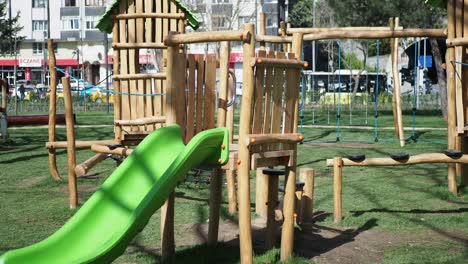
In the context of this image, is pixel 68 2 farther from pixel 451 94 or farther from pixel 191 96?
pixel 191 96

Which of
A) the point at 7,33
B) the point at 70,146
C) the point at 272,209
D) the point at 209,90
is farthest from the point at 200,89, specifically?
the point at 7,33

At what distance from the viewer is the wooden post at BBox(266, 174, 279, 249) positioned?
21.8ft

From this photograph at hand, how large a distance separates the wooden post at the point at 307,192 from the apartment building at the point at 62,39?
63705mm

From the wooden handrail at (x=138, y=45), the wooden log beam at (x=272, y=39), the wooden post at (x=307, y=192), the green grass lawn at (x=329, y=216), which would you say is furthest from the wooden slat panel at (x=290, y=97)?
the wooden log beam at (x=272, y=39)

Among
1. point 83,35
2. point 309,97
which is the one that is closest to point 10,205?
point 309,97

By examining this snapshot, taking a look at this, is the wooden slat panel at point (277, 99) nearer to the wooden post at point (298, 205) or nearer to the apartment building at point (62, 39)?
the wooden post at point (298, 205)

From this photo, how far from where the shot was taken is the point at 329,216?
8477 millimetres

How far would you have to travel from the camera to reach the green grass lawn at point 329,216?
6673 mm

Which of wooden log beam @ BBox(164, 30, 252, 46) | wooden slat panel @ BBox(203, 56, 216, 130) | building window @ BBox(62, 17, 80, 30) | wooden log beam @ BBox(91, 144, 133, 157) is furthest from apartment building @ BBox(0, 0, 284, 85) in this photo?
wooden log beam @ BBox(164, 30, 252, 46)

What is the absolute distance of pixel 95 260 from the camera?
183 inches

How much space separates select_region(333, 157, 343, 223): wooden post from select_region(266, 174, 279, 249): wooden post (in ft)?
4.72

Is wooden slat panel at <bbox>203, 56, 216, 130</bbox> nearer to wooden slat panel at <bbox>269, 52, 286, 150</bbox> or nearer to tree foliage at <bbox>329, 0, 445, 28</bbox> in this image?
wooden slat panel at <bbox>269, 52, 286, 150</bbox>

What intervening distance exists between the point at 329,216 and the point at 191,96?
2.84 m

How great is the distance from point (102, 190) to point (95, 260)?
95 centimetres
